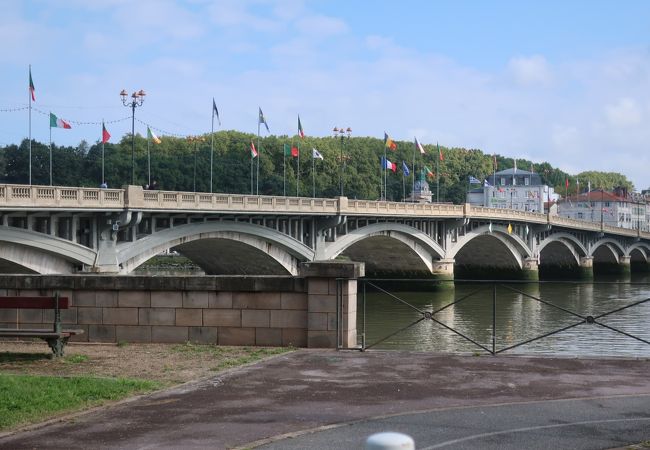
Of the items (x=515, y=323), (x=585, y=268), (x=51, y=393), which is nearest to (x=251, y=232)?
(x=515, y=323)

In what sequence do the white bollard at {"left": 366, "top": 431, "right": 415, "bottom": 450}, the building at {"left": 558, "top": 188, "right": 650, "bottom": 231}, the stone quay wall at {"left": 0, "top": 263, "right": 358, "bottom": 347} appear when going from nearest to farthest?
the white bollard at {"left": 366, "top": 431, "right": 415, "bottom": 450}
the stone quay wall at {"left": 0, "top": 263, "right": 358, "bottom": 347}
the building at {"left": 558, "top": 188, "right": 650, "bottom": 231}

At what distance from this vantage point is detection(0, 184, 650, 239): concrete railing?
95.6 ft

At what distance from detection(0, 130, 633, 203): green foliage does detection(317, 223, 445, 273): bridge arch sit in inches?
320

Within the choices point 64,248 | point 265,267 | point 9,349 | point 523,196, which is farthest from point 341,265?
point 523,196

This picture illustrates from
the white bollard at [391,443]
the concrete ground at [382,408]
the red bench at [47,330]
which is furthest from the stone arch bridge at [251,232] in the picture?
the white bollard at [391,443]

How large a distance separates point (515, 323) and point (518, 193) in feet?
386

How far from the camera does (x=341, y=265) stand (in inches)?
550

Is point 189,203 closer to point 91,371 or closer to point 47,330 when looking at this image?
point 47,330

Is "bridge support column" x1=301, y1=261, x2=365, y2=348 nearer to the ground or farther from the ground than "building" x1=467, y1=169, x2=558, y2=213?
nearer to the ground

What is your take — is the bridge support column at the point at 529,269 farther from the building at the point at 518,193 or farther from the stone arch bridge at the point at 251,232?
the building at the point at 518,193

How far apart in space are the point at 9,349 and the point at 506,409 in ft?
28.1

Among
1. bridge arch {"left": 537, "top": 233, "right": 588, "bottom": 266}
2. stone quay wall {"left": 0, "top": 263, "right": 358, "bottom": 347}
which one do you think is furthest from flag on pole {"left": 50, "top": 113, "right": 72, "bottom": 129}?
bridge arch {"left": 537, "top": 233, "right": 588, "bottom": 266}

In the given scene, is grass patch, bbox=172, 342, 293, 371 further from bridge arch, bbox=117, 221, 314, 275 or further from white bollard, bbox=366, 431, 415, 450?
bridge arch, bbox=117, 221, 314, 275

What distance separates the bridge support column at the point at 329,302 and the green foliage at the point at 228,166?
52.9m
